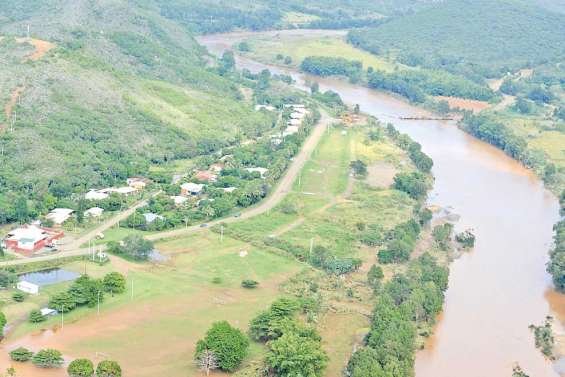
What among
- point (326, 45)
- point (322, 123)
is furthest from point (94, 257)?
point (326, 45)

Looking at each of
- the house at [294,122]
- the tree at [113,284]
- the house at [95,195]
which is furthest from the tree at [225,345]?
the house at [294,122]

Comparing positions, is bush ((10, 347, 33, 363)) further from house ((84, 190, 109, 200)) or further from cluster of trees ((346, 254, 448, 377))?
house ((84, 190, 109, 200))

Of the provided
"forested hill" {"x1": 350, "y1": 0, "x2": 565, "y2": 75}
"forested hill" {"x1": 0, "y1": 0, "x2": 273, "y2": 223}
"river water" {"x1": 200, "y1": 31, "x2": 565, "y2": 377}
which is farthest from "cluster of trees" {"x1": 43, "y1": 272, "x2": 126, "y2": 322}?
"forested hill" {"x1": 350, "y1": 0, "x2": 565, "y2": 75}

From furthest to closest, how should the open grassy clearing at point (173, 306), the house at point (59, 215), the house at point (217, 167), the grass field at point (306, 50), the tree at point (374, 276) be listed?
the grass field at point (306, 50), the house at point (217, 167), the house at point (59, 215), the tree at point (374, 276), the open grassy clearing at point (173, 306)

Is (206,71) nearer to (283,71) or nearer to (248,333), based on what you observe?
(283,71)

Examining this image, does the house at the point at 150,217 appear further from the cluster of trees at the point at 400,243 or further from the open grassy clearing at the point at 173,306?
the cluster of trees at the point at 400,243

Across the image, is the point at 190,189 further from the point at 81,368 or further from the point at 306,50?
the point at 306,50
